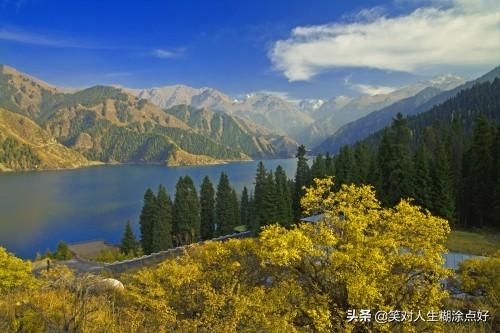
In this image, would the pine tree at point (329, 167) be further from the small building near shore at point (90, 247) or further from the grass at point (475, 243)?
the small building near shore at point (90, 247)

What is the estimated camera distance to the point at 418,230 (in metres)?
12.0

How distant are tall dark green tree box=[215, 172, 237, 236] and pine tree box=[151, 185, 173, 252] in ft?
37.6

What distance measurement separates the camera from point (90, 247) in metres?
79.0

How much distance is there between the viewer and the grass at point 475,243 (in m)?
30.9

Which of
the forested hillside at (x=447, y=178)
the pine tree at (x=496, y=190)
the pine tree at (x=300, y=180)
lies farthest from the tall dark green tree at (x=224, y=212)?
the pine tree at (x=496, y=190)

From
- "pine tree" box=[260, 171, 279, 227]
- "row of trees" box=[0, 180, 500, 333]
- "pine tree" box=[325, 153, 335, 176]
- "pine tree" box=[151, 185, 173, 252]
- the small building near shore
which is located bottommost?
the small building near shore

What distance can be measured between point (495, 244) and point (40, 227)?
10331 centimetres

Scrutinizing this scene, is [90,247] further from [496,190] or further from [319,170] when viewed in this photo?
[496,190]

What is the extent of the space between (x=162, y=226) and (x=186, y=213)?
20.3ft

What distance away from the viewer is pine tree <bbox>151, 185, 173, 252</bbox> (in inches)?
2468

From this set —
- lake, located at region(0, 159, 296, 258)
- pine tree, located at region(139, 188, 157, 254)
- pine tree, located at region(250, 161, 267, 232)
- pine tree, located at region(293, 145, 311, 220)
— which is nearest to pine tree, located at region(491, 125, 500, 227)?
pine tree, located at region(250, 161, 267, 232)

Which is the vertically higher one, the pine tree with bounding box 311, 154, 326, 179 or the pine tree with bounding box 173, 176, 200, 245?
the pine tree with bounding box 311, 154, 326, 179

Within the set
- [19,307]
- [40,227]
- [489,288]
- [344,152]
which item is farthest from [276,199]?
[40,227]

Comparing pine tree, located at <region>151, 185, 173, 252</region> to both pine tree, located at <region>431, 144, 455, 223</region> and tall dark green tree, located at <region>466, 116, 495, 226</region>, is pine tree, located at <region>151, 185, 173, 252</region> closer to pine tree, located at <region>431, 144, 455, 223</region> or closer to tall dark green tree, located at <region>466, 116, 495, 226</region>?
pine tree, located at <region>431, 144, 455, 223</region>
